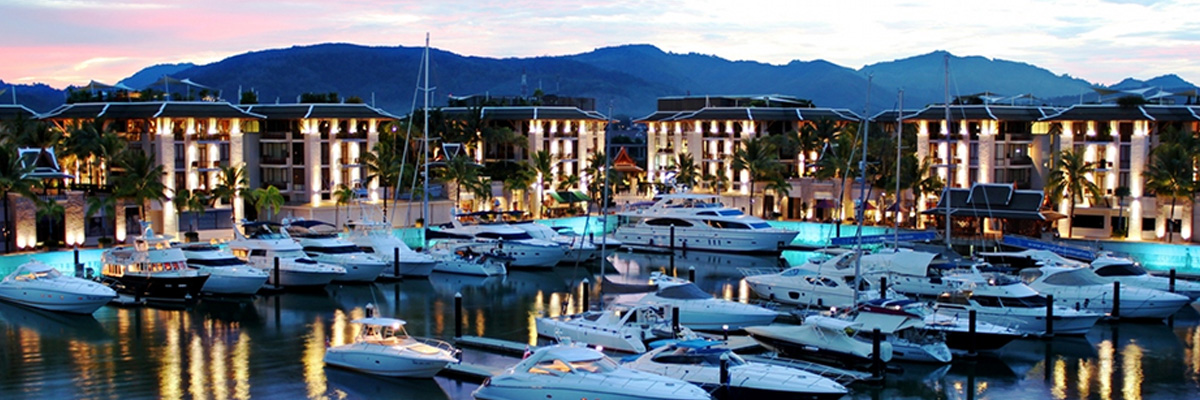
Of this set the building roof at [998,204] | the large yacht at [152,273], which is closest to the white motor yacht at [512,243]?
the large yacht at [152,273]

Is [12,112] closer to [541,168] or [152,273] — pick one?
[541,168]

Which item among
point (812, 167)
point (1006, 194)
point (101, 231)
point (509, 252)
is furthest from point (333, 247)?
point (812, 167)

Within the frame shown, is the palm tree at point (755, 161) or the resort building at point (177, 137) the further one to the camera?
the palm tree at point (755, 161)

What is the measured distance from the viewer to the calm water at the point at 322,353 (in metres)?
33.8

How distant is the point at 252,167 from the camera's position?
3098 inches

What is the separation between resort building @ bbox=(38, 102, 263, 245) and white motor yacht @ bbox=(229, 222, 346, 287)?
13.6 m

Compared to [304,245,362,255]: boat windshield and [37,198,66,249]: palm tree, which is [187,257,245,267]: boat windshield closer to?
[304,245,362,255]: boat windshield

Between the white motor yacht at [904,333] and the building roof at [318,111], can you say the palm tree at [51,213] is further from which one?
the white motor yacht at [904,333]

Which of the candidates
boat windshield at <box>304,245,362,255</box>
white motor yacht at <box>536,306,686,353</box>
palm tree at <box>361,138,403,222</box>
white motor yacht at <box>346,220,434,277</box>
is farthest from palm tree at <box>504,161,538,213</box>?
white motor yacht at <box>536,306,686,353</box>

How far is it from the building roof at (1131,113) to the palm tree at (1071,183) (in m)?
3.03

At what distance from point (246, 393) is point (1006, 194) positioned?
46762 millimetres

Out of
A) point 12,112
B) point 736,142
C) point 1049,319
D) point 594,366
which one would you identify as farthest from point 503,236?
point 12,112

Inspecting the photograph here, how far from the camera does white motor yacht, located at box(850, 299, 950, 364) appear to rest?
3672 cm

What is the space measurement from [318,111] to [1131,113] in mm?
47794
